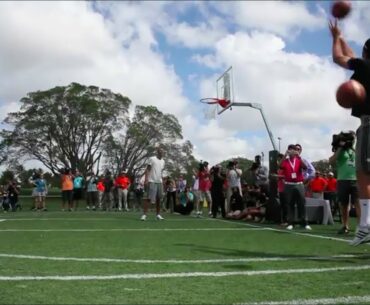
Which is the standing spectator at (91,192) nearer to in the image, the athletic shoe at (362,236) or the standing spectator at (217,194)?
the standing spectator at (217,194)

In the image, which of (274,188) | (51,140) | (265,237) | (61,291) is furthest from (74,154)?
(61,291)

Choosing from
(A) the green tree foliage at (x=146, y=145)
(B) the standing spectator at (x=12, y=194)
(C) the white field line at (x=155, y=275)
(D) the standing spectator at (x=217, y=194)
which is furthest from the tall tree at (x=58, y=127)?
(C) the white field line at (x=155, y=275)

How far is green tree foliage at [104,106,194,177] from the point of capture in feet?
211

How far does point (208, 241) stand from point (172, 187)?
15.9m

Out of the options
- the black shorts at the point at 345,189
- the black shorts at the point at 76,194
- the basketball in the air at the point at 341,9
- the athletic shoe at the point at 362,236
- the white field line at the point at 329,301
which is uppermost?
the basketball in the air at the point at 341,9

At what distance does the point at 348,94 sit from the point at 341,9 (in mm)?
1644

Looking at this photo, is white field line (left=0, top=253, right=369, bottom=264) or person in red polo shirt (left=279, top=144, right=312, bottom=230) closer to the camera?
white field line (left=0, top=253, right=369, bottom=264)

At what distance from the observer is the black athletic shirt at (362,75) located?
5664 millimetres

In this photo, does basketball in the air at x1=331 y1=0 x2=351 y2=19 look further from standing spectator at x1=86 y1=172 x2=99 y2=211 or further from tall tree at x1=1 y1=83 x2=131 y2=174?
tall tree at x1=1 y1=83 x2=131 y2=174

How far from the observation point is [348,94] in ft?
17.2

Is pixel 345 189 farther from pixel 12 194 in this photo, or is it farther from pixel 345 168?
pixel 12 194

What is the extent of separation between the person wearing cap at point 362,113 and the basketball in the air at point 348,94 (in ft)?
1.26

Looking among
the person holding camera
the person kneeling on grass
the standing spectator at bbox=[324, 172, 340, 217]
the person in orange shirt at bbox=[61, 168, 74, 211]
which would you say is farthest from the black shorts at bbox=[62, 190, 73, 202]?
the person holding camera

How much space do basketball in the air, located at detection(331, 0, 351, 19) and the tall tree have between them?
56.4 m
